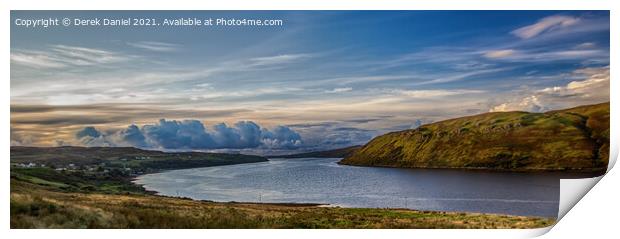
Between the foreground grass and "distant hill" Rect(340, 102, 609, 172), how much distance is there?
1.24m

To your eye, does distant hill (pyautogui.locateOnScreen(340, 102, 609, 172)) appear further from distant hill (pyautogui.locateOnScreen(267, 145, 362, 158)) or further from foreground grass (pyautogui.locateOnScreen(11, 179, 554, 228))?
foreground grass (pyautogui.locateOnScreen(11, 179, 554, 228))

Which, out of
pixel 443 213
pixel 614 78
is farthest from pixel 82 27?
pixel 614 78

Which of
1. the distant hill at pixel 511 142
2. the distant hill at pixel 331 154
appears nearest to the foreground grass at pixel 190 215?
the distant hill at pixel 331 154

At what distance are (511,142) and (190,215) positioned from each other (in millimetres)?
6725

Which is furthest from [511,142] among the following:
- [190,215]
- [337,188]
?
[190,215]

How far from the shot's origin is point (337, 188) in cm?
1406

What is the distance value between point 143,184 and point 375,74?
5169 millimetres

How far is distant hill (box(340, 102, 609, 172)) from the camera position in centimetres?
1365

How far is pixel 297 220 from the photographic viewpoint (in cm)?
1333

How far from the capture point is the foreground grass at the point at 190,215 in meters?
12.6

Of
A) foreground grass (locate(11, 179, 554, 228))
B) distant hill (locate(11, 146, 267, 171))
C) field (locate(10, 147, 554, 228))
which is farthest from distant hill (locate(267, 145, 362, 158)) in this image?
foreground grass (locate(11, 179, 554, 228))

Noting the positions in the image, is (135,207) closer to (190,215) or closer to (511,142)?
(190,215)

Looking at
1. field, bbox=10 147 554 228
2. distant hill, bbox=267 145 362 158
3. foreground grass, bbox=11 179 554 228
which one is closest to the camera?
foreground grass, bbox=11 179 554 228
